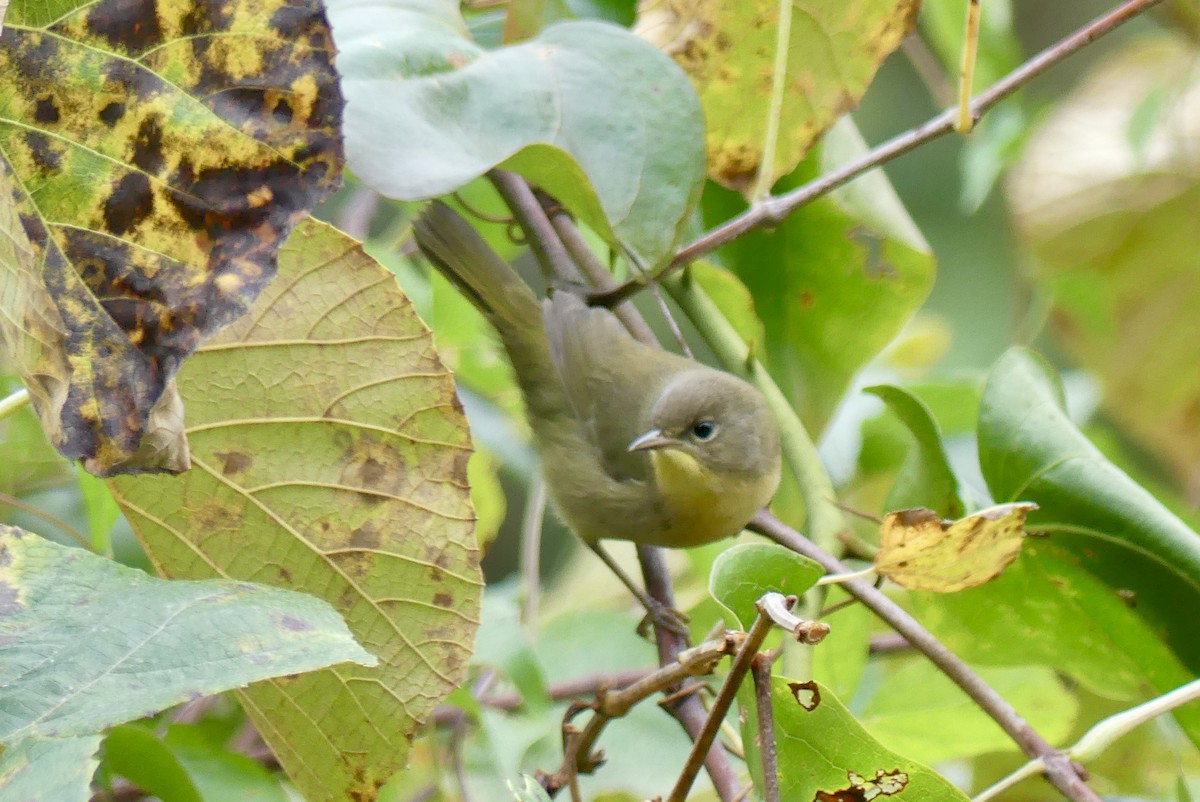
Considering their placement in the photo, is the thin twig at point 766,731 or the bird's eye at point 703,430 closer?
the thin twig at point 766,731

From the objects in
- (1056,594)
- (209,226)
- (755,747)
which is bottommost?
(1056,594)

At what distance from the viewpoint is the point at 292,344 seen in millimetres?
1408

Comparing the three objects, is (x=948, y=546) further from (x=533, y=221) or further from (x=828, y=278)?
(x=533, y=221)

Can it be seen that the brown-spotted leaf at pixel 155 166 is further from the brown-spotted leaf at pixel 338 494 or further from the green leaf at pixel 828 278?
the green leaf at pixel 828 278

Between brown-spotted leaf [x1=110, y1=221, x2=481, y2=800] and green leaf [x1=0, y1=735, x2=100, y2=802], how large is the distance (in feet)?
1.51

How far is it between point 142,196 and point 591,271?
109cm

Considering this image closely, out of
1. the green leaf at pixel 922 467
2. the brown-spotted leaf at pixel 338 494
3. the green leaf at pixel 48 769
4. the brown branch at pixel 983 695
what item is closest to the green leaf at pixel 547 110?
the brown-spotted leaf at pixel 338 494

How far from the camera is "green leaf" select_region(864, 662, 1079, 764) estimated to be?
6.73 ft

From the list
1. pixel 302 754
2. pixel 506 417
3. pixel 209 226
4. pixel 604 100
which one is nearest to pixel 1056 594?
pixel 604 100

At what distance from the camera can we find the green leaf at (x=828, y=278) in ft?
6.64

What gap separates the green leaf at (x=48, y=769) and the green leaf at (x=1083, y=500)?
124 cm

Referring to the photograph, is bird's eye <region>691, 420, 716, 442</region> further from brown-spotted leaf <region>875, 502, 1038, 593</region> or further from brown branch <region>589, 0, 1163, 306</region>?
brown-spotted leaf <region>875, 502, 1038, 593</region>

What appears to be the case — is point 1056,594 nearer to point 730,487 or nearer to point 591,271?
point 591,271

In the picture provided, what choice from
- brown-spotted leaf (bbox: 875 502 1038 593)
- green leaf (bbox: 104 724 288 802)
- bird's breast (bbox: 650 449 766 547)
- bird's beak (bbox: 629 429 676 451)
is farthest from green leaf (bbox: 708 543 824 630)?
bird's beak (bbox: 629 429 676 451)
